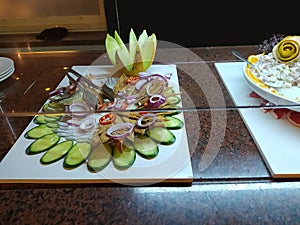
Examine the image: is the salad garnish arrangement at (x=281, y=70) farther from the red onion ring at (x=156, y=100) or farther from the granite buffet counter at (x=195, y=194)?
the red onion ring at (x=156, y=100)

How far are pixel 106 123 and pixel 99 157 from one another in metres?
0.07

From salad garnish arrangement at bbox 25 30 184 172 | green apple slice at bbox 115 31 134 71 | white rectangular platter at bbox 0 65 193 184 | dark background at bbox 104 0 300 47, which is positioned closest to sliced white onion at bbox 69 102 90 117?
salad garnish arrangement at bbox 25 30 184 172

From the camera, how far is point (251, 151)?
1.71ft

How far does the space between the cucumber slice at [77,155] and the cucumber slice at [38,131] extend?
0.09 meters

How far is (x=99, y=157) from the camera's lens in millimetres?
506

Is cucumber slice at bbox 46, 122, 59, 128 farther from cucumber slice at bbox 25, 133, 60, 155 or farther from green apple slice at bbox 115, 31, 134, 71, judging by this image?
green apple slice at bbox 115, 31, 134, 71

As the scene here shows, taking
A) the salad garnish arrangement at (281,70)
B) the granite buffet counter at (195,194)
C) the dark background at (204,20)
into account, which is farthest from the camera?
the dark background at (204,20)

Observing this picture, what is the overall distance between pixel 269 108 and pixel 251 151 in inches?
4.9

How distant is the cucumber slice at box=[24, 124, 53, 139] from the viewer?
575mm

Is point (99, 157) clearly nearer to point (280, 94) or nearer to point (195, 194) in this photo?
point (195, 194)

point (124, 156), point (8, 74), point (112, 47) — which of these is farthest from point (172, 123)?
point (8, 74)

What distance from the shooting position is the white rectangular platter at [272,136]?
475 millimetres

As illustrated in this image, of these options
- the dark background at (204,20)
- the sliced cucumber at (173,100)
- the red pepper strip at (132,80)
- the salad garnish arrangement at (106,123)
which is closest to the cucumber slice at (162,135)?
the salad garnish arrangement at (106,123)

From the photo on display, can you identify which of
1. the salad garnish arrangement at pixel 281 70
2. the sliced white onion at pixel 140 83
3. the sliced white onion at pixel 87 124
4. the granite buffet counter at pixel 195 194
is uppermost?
the salad garnish arrangement at pixel 281 70
